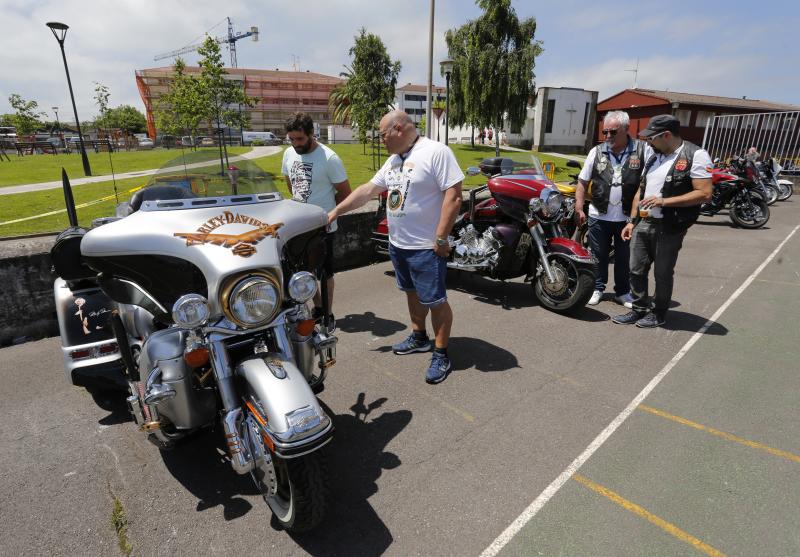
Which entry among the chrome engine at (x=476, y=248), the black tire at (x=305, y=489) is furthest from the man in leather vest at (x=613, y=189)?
the black tire at (x=305, y=489)

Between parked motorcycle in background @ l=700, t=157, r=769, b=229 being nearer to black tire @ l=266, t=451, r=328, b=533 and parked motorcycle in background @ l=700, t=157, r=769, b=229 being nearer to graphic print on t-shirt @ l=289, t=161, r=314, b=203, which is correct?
graphic print on t-shirt @ l=289, t=161, r=314, b=203

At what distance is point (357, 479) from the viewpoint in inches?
93.9

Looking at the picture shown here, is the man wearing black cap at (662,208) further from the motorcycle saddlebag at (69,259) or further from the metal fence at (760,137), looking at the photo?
the metal fence at (760,137)

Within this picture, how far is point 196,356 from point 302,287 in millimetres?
556

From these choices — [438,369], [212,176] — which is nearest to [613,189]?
[438,369]

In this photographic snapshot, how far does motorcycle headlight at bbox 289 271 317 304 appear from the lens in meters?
2.07

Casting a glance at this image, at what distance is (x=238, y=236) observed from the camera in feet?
6.56

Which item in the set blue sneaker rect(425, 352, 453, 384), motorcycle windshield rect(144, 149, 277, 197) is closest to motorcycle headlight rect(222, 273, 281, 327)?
motorcycle windshield rect(144, 149, 277, 197)

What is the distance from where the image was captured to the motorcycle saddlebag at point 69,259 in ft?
8.71

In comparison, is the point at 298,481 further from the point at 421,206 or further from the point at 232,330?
the point at 421,206

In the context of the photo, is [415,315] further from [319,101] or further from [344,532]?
[319,101]

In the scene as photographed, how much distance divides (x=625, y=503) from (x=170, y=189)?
3041 millimetres

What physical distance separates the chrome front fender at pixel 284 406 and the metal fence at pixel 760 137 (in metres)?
19.7

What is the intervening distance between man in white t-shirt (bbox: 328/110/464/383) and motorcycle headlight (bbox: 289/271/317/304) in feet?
3.18
